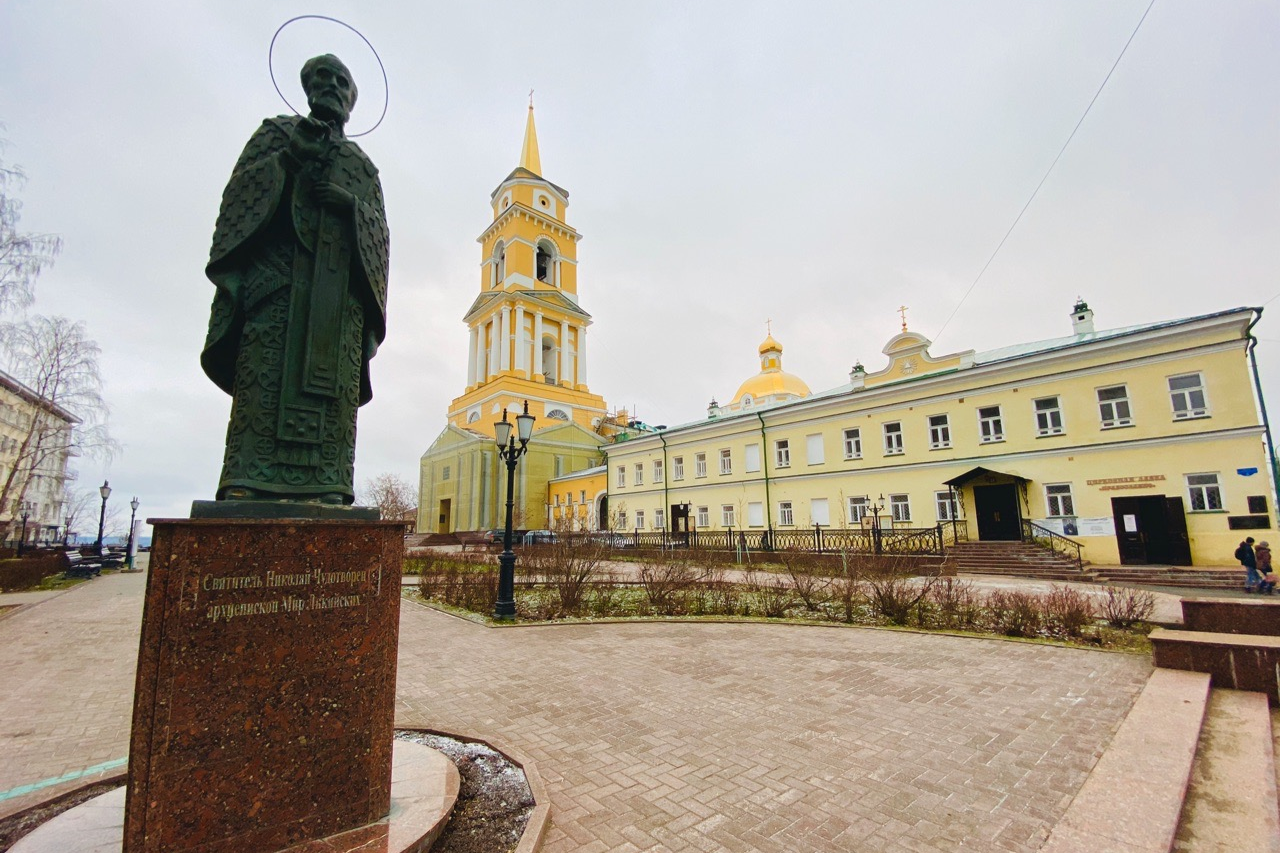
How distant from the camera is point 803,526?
1085 inches

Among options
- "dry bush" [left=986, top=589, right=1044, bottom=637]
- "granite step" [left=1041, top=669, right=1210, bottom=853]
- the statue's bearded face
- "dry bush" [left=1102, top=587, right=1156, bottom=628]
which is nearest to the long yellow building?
"dry bush" [left=1102, top=587, right=1156, bottom=628]

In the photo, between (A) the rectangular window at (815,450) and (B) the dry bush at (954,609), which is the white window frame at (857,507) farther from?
(B) the dry bush at (954,609)

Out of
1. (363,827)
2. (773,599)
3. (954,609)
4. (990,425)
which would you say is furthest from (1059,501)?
(363,827)

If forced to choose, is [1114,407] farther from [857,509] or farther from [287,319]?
[287,319]

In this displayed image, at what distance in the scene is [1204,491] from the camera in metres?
17.2

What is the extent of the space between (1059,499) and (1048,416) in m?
3.11

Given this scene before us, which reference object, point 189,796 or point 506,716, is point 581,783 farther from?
point 189,796

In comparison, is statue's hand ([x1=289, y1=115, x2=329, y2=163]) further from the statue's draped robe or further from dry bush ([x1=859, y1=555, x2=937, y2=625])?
dry bush ([x1=859, y1=555, x2=937, y2=625])

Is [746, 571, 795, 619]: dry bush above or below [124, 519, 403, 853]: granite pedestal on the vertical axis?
below

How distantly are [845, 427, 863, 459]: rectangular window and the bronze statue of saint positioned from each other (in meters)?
25.5

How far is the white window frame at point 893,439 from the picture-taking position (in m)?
24.7

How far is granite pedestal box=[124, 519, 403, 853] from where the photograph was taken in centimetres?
251

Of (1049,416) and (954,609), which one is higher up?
(1049,416)

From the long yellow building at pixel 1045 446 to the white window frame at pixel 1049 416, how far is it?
1.9 inches
